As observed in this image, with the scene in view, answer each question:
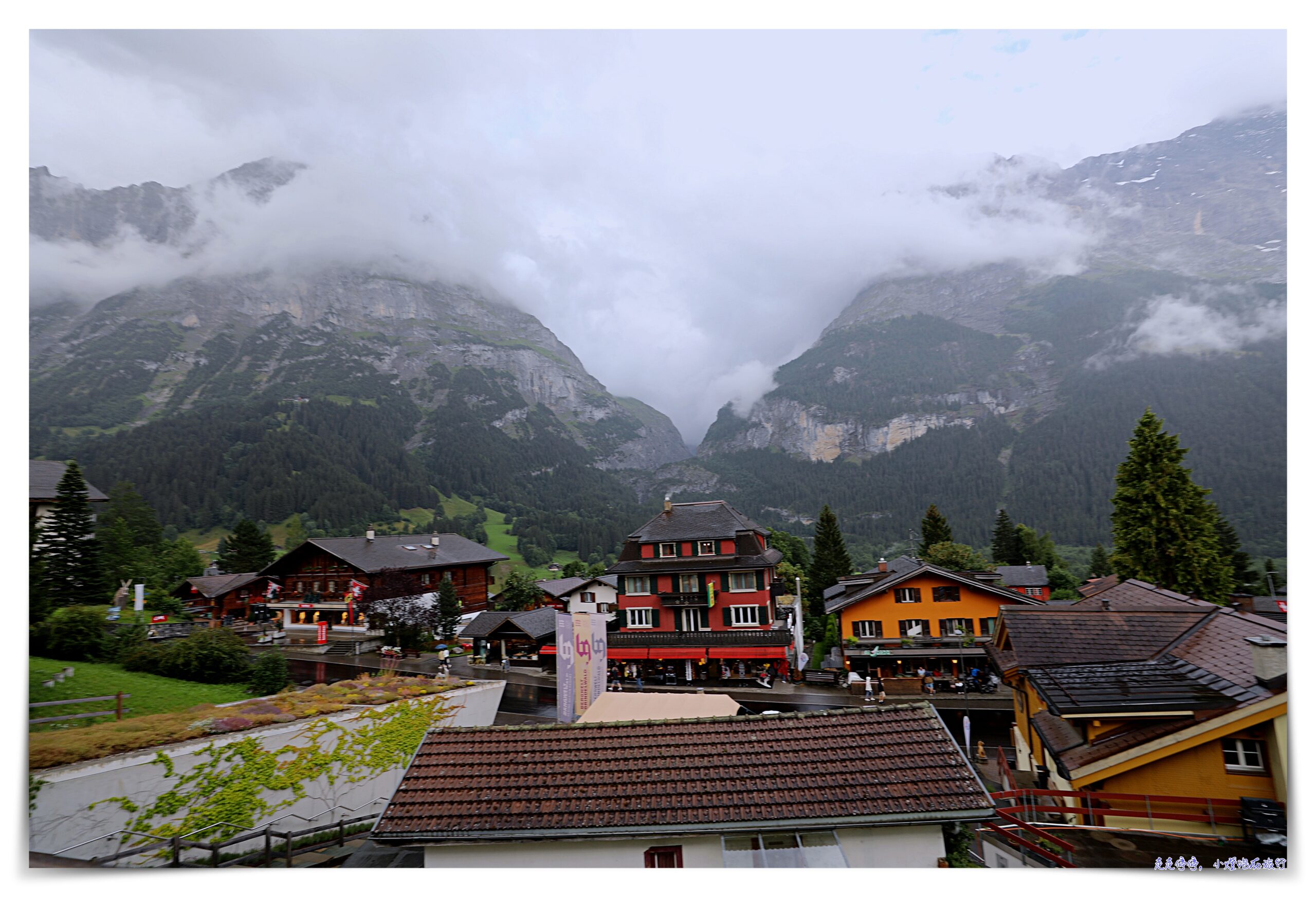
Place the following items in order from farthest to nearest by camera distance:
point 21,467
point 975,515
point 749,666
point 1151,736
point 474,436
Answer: point 474,436 → point 975,515 → point 749,666 → point 21,467 → point 1151,736

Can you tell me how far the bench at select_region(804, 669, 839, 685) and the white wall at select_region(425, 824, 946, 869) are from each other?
25.6 meters

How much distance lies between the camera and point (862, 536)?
140000 mm

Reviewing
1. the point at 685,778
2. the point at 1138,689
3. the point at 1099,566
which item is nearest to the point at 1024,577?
the point at 1099,566

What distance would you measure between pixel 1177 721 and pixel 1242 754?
2.99 ft

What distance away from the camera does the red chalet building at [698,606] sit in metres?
33.0

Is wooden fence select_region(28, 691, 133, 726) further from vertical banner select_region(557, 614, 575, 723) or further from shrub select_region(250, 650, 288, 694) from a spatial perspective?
vertical banner select_region(557, 614, 575, 723)

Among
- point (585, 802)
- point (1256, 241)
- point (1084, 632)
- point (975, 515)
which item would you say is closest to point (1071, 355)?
point (1256, 241)

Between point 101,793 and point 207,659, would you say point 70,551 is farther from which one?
point 101,793

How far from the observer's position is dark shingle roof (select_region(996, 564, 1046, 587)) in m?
53.5

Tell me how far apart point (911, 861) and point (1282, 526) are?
12521cm

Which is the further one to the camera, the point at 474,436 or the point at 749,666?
the point at 474,436

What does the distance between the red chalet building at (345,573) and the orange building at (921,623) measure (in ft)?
110

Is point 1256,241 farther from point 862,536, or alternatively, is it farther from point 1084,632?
point 1084,632

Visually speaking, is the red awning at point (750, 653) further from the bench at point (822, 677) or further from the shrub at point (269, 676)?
the shrub at point (269, 676)
